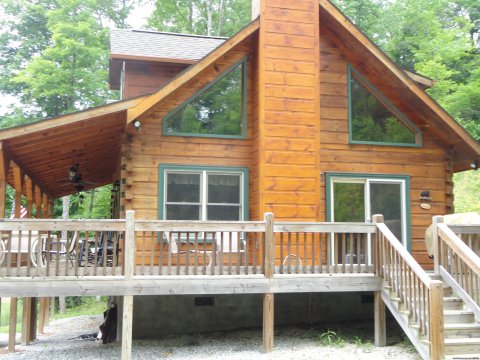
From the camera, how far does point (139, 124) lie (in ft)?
31.4

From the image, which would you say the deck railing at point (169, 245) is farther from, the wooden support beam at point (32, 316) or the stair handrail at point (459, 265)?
the wooden support beam at point (32, 316)

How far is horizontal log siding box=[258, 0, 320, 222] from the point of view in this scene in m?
9.68

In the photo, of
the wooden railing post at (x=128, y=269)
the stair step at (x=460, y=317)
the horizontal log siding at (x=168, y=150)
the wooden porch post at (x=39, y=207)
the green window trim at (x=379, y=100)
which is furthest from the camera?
the wooden porch post at (x=39, y=207)

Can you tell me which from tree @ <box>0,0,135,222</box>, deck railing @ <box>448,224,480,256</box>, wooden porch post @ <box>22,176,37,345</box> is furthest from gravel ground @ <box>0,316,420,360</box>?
tree @ <box>0,0,135,222</box>

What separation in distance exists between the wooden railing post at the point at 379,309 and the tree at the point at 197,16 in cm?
2212

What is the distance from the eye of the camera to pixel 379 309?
8.27 m

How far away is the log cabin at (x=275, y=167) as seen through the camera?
8.32 m

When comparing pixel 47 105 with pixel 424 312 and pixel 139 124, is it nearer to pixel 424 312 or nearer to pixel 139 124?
pixel 139 124

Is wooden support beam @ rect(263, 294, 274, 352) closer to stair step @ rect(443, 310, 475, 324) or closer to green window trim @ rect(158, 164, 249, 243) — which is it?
green window trim @ rect(158, 164, 249, 243)

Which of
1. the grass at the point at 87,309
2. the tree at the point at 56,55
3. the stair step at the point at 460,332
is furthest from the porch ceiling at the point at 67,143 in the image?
the tree at the point at 56,55

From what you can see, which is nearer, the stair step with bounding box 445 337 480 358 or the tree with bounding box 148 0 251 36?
the stair step with bounding box 445 337 480 358

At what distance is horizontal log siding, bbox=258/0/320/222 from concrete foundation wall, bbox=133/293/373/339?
1876mm

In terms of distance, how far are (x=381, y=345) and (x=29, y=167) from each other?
26.3 feet

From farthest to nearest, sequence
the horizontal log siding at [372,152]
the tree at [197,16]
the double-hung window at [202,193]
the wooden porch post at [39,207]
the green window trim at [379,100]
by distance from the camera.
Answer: the tree at [197,16] → the wooden porch post at [39,207] → the green window trim at [379,100] → the horizontal log siding at [372,152] → the double-hung window at [202,193]
